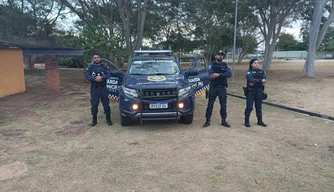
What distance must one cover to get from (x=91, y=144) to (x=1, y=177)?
5.77 ft

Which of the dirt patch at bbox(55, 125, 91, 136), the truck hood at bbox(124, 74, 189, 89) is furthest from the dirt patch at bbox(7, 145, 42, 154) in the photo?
the truck hood at bbox(124, 74, 189, 89)

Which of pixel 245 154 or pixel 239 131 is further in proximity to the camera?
pixel 239 131

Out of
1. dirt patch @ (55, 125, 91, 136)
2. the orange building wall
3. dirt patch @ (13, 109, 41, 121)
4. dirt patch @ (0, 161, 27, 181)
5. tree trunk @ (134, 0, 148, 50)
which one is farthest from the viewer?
tree trunk @ (134, 0, 148, 50)

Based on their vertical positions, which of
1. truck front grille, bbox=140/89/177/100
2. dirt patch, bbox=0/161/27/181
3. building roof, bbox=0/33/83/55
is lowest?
dirt patch, bbox=0/161/27/181

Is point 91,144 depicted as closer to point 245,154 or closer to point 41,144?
point 41,144

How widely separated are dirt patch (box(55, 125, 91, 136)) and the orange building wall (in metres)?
6.49

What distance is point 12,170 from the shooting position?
4.34m

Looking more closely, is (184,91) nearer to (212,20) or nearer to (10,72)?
(10,72)

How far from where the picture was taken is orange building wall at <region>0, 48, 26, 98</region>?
1171cm

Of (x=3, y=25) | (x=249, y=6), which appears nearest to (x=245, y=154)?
(x=249, y=6)

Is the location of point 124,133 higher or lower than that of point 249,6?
lower

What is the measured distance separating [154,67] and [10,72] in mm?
7981

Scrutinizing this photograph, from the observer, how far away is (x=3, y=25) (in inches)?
842

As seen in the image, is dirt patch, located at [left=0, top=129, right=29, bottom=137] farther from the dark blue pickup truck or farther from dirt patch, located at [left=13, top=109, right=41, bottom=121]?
the dark blue pickup truck
